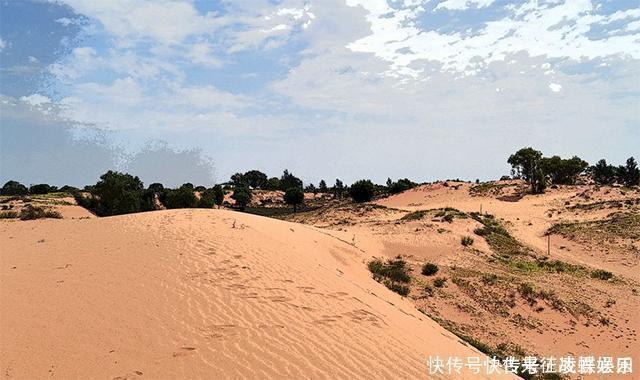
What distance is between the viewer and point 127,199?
41781 millimetres

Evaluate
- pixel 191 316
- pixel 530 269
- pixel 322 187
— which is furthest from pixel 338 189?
pixel 191 316

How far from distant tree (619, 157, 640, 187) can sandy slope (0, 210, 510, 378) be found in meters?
80.5

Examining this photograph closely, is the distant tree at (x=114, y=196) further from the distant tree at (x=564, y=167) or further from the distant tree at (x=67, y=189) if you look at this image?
the distant tree at (x=564, y=167)

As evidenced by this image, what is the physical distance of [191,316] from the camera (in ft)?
27.8

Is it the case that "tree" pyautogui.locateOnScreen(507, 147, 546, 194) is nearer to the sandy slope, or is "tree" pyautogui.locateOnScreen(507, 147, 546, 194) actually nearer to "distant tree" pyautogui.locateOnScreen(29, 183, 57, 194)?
the sandy slope

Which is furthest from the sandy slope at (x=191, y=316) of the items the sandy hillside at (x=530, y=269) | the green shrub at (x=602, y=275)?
the green shrub at (x=602, y=275)

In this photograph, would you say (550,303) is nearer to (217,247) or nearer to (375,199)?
(217,247)

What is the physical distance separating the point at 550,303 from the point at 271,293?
42.9ft

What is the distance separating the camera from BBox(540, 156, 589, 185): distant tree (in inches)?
2667

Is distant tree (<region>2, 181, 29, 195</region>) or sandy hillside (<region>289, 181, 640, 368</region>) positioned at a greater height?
distant tree (<region>2, 181, 29, 195</region>)

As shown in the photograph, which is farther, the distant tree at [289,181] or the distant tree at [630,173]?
the distant tree at [289,181]

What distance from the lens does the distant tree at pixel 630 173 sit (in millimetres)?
73000

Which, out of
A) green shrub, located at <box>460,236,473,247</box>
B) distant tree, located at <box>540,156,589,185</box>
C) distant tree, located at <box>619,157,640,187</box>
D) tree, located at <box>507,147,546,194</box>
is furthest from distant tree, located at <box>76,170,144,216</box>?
distant tree, located at <box>619,157,640,187</box>

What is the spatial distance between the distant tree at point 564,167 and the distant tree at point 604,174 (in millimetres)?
15168
